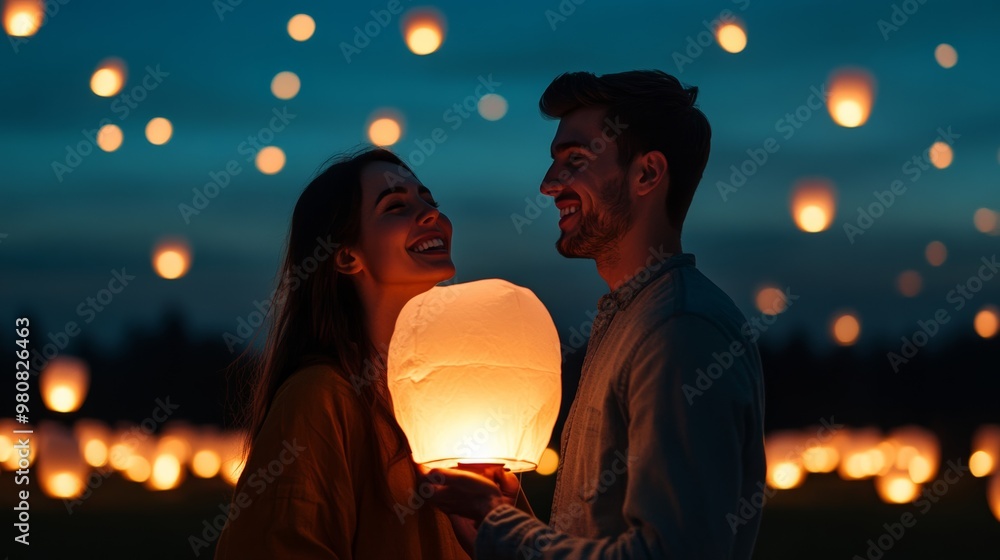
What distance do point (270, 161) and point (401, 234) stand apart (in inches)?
92.4

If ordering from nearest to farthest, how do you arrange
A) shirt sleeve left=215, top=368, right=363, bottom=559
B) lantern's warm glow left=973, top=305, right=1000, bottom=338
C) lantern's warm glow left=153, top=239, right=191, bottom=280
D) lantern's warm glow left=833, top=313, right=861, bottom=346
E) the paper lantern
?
the paper lantern < shirt sleeve left=215, top=368, right=363, bottom=559 < lantern's warm glow left=153, top=239, right=191, bottom=280 < lantern's warm glow left=973, top=305, right=1000, bottom=338 < lantern's warm glow left=833, top=313, right=861, bottom=346

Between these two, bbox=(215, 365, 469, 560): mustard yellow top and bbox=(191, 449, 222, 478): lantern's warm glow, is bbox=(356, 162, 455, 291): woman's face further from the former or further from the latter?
bbox=(191, 449, 222, 478): lantern's warm glow

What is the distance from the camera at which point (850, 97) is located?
5.00 m

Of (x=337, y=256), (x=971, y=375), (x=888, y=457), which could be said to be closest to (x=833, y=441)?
(x=888, y=457)

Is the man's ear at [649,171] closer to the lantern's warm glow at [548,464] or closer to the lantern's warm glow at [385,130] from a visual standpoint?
the lantern's warm glow at [385,130]

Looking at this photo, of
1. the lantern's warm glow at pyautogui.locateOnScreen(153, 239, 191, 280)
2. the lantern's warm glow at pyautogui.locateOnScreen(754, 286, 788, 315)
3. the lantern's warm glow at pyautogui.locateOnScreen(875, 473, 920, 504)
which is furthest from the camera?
the lantern's warm glow at pyautogui.locateOnScreen(875, 473, 920, 504)

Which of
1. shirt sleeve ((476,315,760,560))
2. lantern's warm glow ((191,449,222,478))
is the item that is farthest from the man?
lantern's warm glow ((191,449,222,478))

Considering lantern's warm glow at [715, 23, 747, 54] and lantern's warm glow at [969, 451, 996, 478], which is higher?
lantern's warm glow at [969, 451, 996, 478]

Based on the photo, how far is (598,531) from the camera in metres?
2.00

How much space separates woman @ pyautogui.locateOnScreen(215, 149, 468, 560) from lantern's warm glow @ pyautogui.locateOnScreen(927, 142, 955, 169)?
12.7 ft

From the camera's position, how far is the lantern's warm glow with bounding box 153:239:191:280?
6736 millimetres

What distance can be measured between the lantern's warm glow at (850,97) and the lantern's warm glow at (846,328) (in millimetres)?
5199

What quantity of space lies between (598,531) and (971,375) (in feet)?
47.5

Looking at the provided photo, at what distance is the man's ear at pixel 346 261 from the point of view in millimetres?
2984
